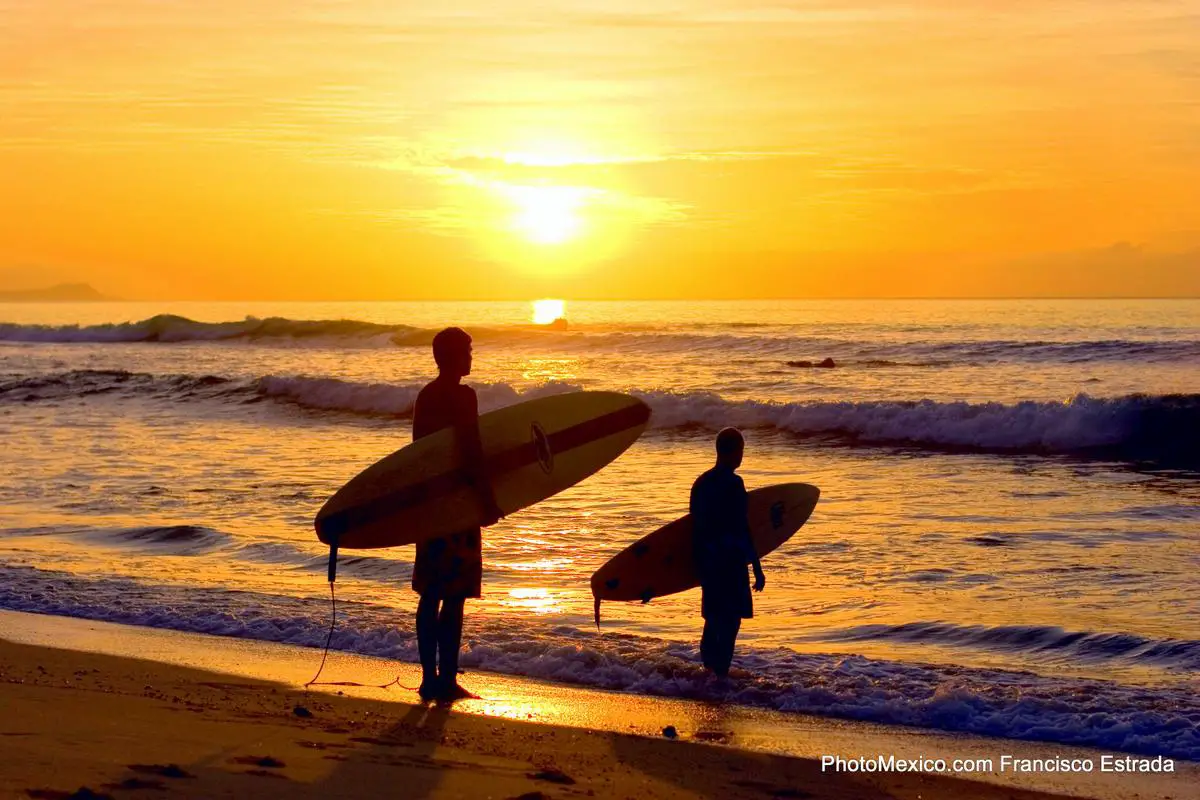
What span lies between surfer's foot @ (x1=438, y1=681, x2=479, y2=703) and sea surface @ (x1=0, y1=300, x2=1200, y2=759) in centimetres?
69

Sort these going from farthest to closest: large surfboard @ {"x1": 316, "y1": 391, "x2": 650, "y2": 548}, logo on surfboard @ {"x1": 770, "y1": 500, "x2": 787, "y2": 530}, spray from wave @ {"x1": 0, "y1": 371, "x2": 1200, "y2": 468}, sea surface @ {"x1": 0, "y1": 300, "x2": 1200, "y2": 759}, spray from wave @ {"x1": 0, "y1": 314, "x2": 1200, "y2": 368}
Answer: spray from wave @ {"x1": 0, "y1": 314, "x2": 1200, "y2": 368}
spray from wave @ {"x1": 0, "y1": 371, "x2": 1200, "y2": 468}
logo on surfboard @ {"x1": 770, "y1": 500, "x2": 787, "y2": 530}
sea surface @ {"x1": 0, "y1": 300, "x2": 1200, "y2": 759}
large surfboard @ {"x1": 316, "y1": 391, "x2": 650, "y2": 548}

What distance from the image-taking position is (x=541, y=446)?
281 inches

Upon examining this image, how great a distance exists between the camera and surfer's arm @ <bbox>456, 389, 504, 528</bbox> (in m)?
6.13

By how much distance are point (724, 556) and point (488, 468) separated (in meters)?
1.33

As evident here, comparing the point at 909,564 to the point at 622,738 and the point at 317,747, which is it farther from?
the point at 317,747

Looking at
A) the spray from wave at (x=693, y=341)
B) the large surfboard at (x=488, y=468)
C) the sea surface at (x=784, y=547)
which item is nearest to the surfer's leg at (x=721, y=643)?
the sea surface at (x=784, y=547)

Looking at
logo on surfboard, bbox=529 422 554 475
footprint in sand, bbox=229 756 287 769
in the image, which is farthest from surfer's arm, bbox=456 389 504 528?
footprint in sand, bbox=229 756 287 769

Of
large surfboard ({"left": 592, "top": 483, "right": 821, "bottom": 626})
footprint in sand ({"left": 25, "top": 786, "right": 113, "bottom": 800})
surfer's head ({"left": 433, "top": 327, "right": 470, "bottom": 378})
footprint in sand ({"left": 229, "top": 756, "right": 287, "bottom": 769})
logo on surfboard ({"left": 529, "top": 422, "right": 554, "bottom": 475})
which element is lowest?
footprint in sand ({"left": 229, "top": 756, "right": 287, "bottom": 769})

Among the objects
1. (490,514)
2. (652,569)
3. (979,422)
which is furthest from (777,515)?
(979,422)

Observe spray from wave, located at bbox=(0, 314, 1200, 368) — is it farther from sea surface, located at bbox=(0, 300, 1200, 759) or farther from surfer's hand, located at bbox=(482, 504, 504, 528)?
surfer's hand, located at bbox=(482, 504, 504, 528)

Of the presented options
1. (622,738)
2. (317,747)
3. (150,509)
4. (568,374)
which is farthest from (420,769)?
(568,374)

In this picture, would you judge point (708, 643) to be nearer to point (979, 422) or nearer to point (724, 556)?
point (724, 556)

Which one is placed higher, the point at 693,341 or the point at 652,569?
the point at 693,341

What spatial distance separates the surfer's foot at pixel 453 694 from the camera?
6.14 meters
